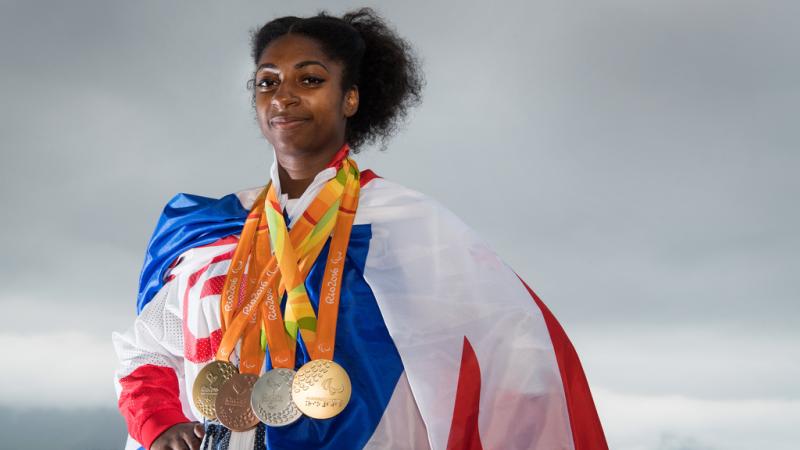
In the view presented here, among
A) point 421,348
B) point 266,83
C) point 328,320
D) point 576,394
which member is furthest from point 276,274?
point 576,394

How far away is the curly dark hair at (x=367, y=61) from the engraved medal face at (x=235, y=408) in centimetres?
107

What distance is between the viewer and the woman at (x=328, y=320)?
8.05 feet

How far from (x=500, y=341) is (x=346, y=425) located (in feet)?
1.61

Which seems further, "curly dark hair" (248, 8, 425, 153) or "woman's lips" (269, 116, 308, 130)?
"curly dark hair" (248, 8, 425, 153)

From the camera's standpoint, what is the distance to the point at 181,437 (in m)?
2.52

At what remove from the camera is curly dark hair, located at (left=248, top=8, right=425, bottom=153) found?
302 centimetres

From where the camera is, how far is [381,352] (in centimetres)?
256

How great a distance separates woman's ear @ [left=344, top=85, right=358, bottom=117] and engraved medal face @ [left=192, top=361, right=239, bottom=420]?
952mm

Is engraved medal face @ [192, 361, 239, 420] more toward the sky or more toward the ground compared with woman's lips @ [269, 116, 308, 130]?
more toward the ground

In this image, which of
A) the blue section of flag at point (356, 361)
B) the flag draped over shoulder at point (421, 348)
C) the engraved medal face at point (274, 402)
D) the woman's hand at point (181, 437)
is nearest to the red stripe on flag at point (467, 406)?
the flag draped over shoulder at point (421, 348)

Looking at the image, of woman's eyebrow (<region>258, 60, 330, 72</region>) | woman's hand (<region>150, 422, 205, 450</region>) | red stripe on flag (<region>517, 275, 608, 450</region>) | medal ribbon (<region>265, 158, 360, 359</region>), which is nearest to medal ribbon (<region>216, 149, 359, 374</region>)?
medal ribbon (<region>265, 158, 360, 359</region>)

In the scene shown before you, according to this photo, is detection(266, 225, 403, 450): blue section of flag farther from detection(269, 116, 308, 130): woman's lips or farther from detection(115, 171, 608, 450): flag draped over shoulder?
detection(269, 116, 308, 130): woman's lips

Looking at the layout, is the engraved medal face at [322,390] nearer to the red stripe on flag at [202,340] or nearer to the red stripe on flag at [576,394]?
the red stripe on flag at [202,340]

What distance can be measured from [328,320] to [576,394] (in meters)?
0.73
